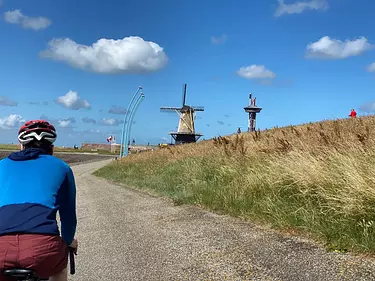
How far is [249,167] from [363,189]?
182 inches

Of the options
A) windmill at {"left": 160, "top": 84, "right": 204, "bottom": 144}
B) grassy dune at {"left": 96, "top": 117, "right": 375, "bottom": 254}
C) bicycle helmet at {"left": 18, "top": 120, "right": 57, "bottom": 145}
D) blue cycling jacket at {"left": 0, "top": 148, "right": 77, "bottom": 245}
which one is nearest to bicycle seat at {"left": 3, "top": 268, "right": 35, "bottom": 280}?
blue cycling jacket at {"left": 0, "top": 148, "right": 77, "bottom": 245}

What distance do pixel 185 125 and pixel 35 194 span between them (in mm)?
83573

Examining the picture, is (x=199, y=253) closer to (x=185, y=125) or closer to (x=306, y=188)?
(x=306, y=188)

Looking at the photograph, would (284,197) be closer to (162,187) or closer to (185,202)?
(185,202)

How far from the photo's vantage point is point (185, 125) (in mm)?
86750

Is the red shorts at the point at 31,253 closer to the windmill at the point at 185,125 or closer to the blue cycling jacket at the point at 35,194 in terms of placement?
the blue cycling jacket at the point at 35,194

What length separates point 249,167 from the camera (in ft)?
35.2

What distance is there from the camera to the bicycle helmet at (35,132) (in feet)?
11.5

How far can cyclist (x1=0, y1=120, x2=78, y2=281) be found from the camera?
9.93 feet

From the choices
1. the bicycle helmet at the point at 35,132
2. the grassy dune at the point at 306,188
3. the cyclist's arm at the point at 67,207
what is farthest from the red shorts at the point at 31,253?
the grassy dune at the point at 306,188

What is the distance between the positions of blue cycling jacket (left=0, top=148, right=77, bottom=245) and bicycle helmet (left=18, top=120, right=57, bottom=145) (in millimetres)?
107

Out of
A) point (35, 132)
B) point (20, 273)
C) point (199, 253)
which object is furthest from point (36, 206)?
point (199, 253)

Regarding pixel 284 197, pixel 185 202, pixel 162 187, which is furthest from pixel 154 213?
pixel 162 187

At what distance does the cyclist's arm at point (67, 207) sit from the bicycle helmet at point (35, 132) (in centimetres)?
36
